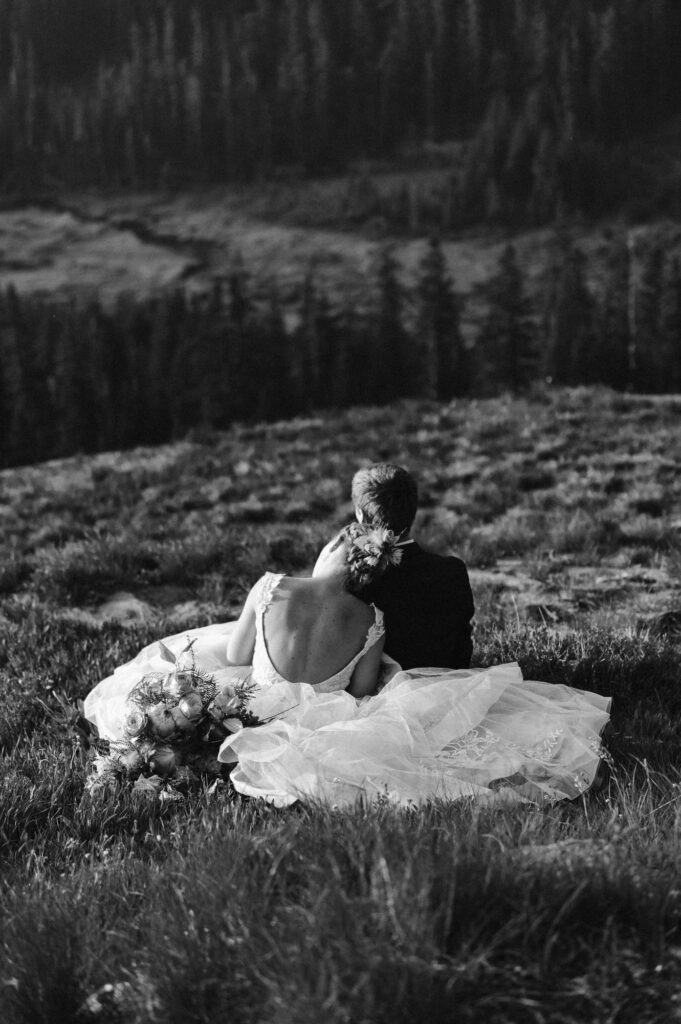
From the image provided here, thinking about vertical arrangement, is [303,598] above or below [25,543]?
above

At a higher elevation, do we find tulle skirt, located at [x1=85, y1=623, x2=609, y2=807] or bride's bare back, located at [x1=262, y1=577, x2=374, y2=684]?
bride's bare back, located at [x1=262, y1=577, x2=374, y2=684]

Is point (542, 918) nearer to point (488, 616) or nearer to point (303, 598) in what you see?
point (303, 598)

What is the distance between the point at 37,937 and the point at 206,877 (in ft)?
1.44

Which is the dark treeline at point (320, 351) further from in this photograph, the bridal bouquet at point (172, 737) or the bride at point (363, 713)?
the bridal bouquet at point (172, 737)

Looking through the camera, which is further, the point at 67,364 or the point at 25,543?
the point at 67,364

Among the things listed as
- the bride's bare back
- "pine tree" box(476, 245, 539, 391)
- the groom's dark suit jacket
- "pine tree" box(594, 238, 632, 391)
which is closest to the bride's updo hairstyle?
the bride's bare back

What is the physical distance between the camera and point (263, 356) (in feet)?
59.3

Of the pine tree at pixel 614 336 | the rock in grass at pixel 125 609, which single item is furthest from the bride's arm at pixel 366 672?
the pine tree at pixel 614 336

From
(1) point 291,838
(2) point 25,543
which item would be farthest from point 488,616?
(2) point 25,543

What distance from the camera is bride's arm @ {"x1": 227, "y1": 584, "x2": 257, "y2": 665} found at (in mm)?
4066

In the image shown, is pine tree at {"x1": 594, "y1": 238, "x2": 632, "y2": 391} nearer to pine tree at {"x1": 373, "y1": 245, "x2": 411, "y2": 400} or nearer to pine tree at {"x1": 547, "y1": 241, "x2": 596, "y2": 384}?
pine tree at {"x1": 547, "y1": 241, "x2": 596, "y2": 384}

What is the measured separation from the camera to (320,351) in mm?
18047

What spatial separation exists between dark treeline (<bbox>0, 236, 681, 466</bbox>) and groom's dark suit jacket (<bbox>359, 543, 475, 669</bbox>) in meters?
13.6

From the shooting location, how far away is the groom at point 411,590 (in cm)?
394
